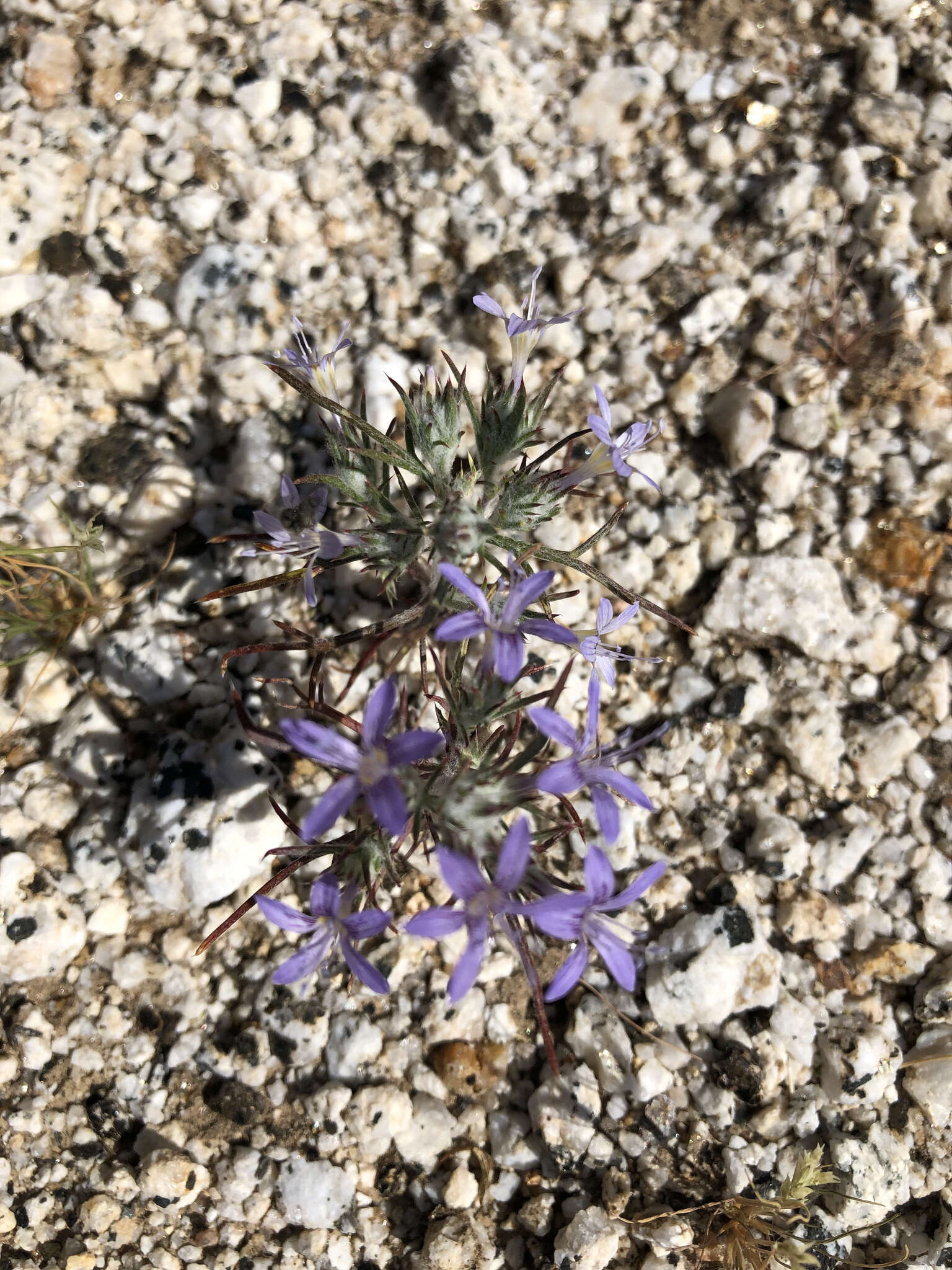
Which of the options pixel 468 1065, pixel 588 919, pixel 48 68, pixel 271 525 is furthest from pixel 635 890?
pixel 48 68

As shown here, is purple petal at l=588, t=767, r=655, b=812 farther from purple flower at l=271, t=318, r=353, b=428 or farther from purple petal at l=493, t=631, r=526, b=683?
purple flower at l=271, t=318, r=353, b=428

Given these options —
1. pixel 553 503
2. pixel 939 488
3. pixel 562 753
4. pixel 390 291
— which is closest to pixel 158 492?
pixel 390 291

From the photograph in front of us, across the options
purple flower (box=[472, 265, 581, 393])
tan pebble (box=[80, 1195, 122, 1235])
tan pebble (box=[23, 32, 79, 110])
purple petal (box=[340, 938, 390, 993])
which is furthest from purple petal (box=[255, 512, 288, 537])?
tan pebble (box=[23, 32, 79, 110])

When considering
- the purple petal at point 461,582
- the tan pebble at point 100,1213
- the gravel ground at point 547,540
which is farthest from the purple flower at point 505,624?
the tan pebble at point 100,1213

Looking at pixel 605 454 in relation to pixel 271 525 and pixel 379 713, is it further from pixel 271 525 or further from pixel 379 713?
pixel 379 713

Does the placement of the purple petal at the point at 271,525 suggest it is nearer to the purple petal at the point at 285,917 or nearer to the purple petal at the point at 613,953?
the purple petal at the point at 285,917
